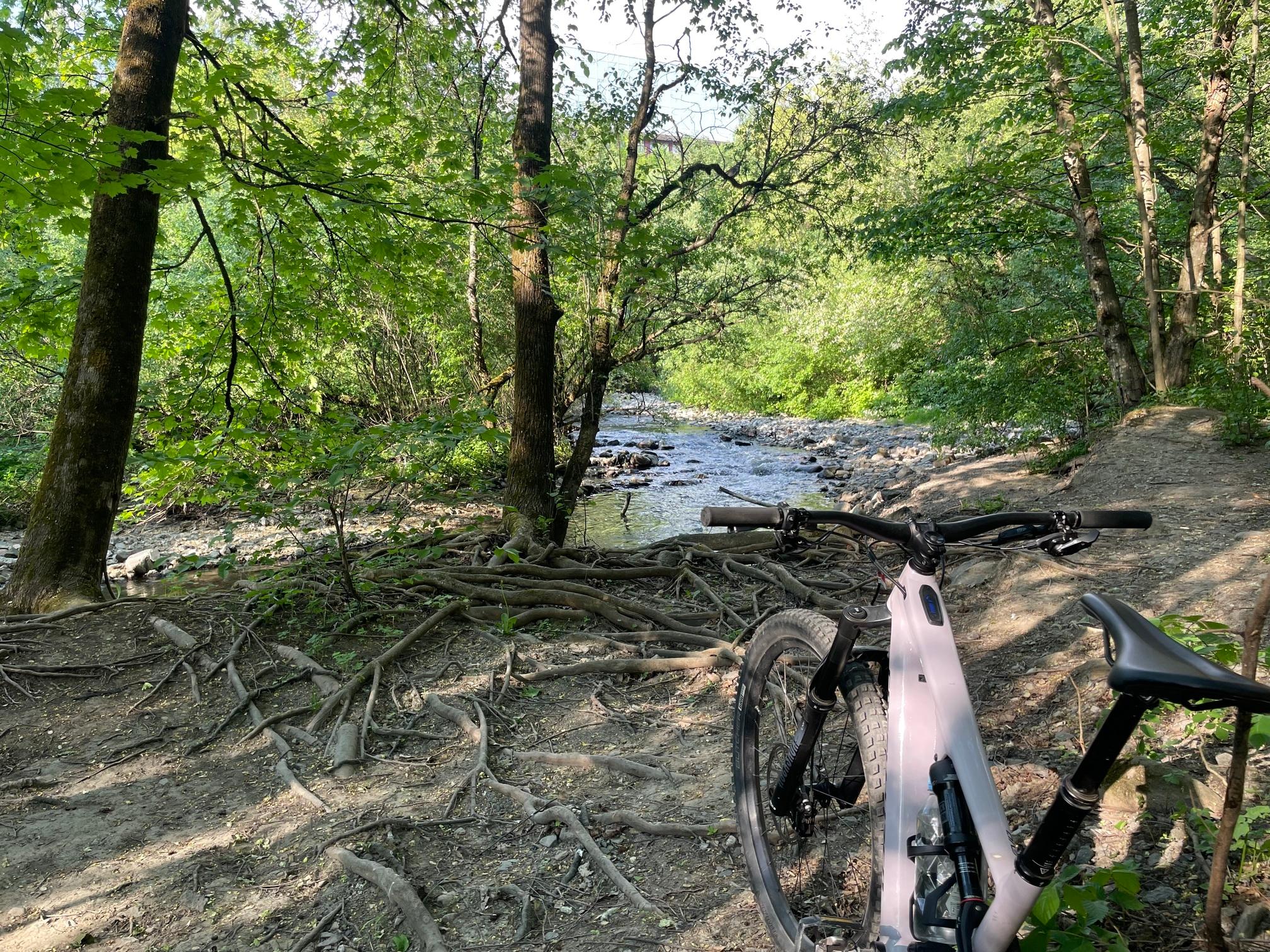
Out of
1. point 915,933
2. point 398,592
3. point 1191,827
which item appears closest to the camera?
point 915,933

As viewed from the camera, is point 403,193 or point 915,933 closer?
point 915,933

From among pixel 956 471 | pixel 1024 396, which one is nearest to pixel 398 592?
pixel 1024 396

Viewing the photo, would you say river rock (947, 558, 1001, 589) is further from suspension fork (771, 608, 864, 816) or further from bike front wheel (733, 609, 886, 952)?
suspension fork (771, 608, 864, 816)

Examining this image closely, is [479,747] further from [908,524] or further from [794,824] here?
[908,524]

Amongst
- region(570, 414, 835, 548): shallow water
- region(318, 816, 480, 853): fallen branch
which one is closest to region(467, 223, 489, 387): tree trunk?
region(570, 414, 835, 548): shallow water

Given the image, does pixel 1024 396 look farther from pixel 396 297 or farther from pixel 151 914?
pixel 151 914

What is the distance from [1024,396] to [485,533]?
7324mm

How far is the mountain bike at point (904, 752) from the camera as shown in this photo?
1.21 m

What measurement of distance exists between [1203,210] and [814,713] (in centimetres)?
942

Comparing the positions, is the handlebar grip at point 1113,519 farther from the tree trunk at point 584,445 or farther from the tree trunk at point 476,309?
the tree trunk at point 476,309

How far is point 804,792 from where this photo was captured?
2.20 metres

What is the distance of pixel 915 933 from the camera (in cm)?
157

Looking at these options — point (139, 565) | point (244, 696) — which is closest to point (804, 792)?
point (244, 696)

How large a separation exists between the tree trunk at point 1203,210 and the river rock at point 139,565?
41.1 ft
